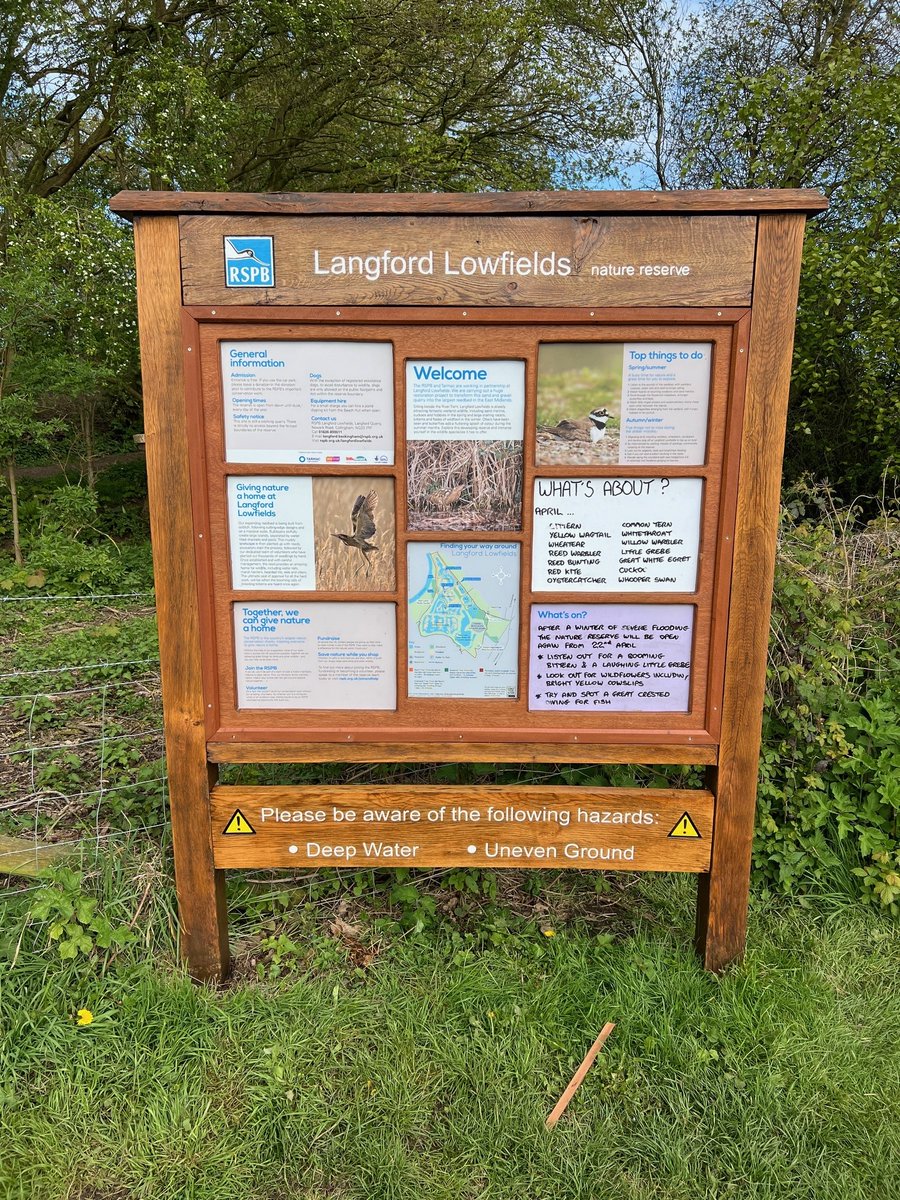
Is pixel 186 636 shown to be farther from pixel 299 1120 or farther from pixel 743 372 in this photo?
pixel 743 372

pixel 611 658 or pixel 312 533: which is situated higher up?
pixel 312 533

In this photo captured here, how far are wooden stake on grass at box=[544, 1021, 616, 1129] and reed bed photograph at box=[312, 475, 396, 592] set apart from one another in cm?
162

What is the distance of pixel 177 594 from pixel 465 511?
0.98 m

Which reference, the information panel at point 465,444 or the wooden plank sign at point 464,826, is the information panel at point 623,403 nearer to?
the information panel at point 465,444

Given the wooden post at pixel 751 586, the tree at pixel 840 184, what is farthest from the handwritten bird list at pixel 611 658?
the tree at pixel 840 184

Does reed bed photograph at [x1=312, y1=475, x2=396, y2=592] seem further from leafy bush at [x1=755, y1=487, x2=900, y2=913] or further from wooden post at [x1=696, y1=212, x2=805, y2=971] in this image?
leafy bush at [x1=755, y1=487, x2=900, y2=913]

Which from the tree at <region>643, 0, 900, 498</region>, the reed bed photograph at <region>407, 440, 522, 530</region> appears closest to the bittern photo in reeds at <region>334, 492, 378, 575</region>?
the reed bed photograph at <region>407, 440, 522, 530</region>

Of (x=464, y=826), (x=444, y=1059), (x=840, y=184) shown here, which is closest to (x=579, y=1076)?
(x=444, y=1059)

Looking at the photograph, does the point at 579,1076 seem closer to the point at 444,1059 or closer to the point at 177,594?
the point at 444,1059

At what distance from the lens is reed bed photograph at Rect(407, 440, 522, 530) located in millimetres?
2428

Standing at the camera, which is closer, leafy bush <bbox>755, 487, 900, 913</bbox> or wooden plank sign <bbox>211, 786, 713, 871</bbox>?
wooden plank sign <bbox>211, 786, 713, 871</bbox>

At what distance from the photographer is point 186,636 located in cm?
252

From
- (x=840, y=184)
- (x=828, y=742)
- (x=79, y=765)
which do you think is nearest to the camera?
(x=828, y=742)

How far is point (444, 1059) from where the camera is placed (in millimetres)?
2445
